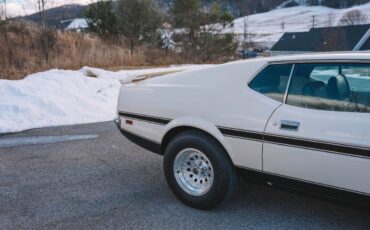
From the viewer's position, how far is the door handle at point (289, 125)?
2.84 m

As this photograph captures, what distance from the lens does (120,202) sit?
383 centimetres

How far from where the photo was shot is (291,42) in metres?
46.9

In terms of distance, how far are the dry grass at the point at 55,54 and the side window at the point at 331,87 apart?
10.6m

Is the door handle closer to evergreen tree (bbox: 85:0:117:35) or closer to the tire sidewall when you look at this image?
the tire sidewall

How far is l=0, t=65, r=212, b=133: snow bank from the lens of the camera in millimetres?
7449

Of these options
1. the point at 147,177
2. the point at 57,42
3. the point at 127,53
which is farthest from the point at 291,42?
the point at 147,177

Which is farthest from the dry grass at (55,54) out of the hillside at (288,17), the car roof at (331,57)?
the hillside at (288,17)

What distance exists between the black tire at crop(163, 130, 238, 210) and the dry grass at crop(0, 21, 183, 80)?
958 centimetres

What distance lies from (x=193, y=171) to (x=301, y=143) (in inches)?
46.4

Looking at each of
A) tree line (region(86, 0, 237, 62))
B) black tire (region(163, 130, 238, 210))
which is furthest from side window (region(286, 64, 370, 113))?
tree line (region(86, 0, 237, 62))

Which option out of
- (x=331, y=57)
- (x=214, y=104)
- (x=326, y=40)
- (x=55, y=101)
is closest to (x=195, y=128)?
(x=214, y=104)

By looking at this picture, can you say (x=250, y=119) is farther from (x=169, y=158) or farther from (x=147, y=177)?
(x=147, y=177)

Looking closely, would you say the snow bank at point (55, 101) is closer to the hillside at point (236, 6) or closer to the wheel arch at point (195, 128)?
→ the wheel arch at point (195, 128)

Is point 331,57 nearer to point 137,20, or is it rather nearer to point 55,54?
point 55,54
